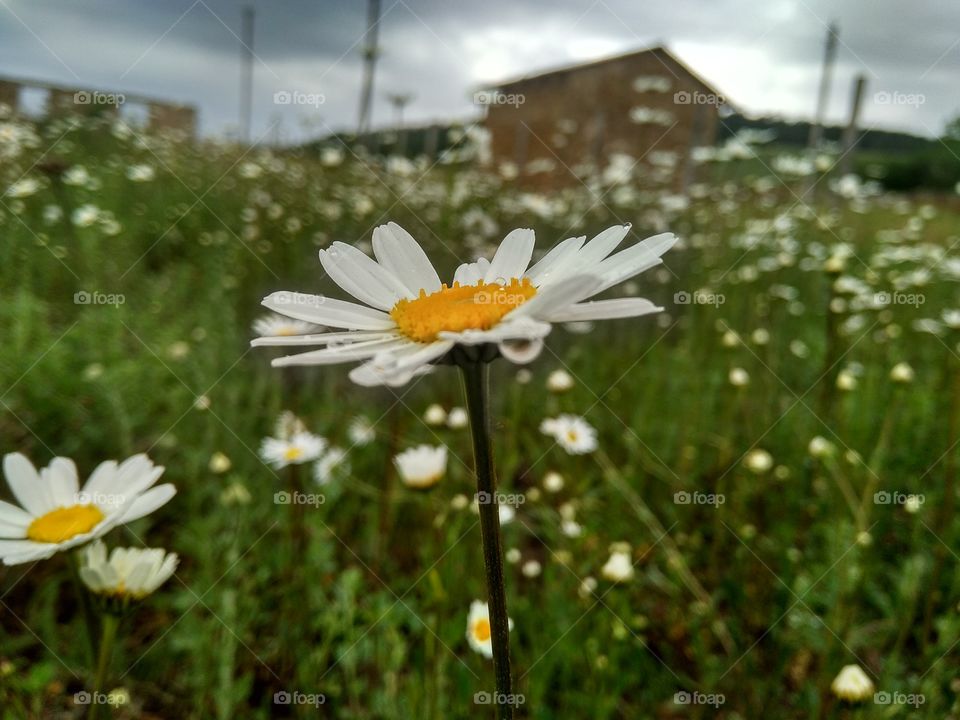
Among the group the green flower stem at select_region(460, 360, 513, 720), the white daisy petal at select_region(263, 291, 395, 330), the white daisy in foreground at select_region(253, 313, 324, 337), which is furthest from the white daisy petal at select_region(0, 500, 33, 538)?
the white daisy in foreground at select_region(253, 313, 324, 337)

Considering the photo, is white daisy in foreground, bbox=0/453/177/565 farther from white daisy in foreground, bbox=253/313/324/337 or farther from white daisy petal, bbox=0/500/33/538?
white daisy in foreground, bbox=253/313/324/337

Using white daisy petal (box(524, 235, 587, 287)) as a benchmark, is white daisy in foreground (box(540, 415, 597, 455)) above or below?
below

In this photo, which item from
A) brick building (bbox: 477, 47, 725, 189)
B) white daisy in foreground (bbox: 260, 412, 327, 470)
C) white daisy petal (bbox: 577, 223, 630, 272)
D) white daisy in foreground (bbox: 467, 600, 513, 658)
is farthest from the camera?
brick building (bbox: 477, 47, 725, 189)

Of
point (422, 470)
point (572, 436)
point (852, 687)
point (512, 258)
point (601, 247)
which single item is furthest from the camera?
point (572, 436)

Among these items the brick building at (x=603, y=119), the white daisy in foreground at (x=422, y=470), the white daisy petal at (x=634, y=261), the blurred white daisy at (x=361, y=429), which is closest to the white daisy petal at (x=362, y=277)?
the white daisy petal at (x=634, y=261)

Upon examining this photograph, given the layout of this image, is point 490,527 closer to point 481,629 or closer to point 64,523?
point 64,523

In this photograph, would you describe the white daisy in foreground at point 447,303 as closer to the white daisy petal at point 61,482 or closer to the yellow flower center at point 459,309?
the yellow flower center at point 459,309

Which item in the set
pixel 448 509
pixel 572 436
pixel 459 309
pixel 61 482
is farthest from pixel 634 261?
pixel 572 436
